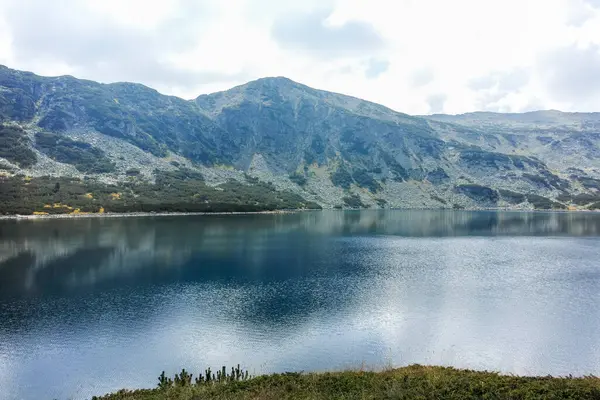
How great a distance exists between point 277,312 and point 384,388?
21.5m

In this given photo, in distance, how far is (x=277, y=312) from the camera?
Answer: 3891cm

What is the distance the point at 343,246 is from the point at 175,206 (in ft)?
357

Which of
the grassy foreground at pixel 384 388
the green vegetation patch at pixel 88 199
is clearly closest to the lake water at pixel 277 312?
the grassy foreground at pixel 384 388

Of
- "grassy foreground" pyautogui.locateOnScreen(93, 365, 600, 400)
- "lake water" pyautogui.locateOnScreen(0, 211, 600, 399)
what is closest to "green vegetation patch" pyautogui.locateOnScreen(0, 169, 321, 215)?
"lake water" pyautogui.locateOnScreen(0, 211, 600, 399)

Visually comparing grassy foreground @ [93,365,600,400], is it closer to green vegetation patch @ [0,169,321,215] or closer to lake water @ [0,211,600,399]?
lake water @ [0,211,600,399]

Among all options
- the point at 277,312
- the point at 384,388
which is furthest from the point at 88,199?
the point at 384,388

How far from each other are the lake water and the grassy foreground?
20.7ft

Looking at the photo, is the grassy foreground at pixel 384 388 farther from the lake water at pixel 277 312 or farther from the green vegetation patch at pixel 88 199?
the green vegetation patch at pixel 88 199

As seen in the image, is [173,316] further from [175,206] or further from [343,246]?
[175,206]

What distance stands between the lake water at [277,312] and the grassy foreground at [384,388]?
632cm

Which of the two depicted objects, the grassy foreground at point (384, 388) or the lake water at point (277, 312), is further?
the lake water at point (277, 312)

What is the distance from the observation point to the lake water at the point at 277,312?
2767cm

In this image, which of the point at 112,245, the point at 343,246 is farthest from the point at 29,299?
the point at 343,246

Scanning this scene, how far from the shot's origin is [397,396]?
54.5 feet
